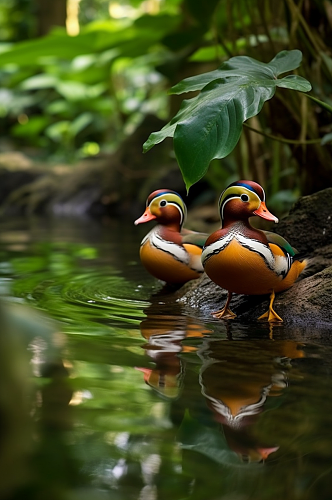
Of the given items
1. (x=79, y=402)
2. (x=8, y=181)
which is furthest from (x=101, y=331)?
(x=8, y=181)

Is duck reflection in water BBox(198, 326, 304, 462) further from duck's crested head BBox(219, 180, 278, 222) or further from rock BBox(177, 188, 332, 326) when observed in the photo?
duck's crested head BBox(219, 180, 278, 222)

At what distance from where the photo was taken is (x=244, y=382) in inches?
72.9

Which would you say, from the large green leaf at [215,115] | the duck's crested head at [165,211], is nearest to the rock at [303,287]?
the duck's crested head at [165,211]

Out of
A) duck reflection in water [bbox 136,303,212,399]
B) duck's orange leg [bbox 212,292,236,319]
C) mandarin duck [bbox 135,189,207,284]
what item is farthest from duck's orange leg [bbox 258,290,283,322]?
mandarin duck [bbox 135,189,207,284]

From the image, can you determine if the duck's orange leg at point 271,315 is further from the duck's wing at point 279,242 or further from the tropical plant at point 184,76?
the tropical plant at point 184,76

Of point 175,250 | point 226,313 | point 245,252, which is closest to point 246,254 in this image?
point 245,252

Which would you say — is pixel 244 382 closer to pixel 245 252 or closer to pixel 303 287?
pixel 245 252

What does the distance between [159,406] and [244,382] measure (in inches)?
12.1

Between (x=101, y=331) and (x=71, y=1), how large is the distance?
16.3 m

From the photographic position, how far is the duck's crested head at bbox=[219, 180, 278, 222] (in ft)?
8.56

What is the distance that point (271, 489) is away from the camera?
49.4 inches

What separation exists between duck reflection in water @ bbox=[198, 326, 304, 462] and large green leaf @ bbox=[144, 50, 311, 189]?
0.57m

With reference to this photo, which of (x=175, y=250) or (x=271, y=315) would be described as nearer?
(x=271, y=315)

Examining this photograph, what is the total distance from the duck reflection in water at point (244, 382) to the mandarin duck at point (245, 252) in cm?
31
